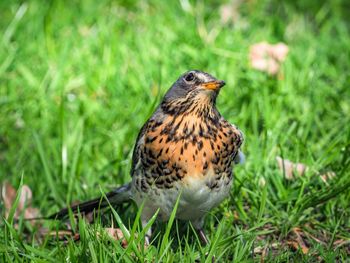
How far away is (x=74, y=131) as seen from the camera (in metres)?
6.16

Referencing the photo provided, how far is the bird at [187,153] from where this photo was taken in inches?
178

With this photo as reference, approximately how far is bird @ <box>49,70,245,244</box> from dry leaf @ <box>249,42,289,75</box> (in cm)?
206

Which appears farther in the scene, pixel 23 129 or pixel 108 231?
pixel 23 129

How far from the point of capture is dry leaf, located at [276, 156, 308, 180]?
17.4ft

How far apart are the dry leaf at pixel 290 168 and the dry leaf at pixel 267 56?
4.80 feet

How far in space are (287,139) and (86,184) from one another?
59.1 inches

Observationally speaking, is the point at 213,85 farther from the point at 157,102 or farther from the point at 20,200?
the point at 157,102

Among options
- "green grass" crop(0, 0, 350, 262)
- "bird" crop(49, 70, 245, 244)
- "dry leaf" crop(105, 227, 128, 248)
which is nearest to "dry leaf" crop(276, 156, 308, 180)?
"green grass" crop(0, 0, 350, 262)

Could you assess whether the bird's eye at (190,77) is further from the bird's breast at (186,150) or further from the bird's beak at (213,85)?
the bird's breast at (186,150)

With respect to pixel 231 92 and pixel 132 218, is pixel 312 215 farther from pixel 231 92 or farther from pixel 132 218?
pixel 231 92

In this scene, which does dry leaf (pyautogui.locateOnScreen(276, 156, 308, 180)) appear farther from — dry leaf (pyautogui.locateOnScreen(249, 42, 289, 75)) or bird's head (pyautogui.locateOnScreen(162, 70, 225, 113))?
dry leaf (pyautogui.locateOnScreen(249, 42, 289, 75))

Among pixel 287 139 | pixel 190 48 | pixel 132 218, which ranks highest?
pixel 190 48

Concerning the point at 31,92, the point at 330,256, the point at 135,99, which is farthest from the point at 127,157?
the point at 330,256

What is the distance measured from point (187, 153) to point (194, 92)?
360 millimetres
